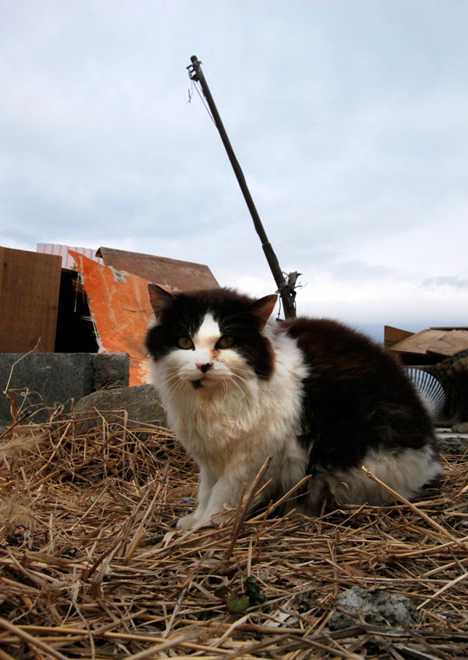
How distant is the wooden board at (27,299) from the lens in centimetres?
464

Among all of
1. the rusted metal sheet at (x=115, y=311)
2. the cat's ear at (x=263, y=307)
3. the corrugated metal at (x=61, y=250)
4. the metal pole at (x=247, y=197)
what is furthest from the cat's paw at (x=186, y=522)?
the corrugated metal at (x=61, y=250)

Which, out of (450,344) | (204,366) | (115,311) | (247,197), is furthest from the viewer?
(247,197)

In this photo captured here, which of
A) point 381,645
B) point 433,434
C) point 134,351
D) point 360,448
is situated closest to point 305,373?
point 360,448

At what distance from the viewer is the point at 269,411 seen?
1.91m

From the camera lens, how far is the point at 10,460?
241 centimetres

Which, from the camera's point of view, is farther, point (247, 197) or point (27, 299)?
point (247, 197)

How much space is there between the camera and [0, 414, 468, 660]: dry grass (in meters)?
1.00

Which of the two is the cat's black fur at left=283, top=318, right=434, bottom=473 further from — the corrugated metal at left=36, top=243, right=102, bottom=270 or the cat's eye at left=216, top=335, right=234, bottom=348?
the corrugated metal at left=36, top=243, right=102, bottom=270

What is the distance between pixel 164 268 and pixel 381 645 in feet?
20.6

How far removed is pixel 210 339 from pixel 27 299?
3.35 metres

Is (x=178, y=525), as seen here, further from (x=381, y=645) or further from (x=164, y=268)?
(x=164, y=268)

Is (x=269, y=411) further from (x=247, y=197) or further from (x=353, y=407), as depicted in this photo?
(x=247, y=197)

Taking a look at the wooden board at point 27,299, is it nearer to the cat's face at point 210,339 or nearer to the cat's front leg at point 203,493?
the cat's face at point 210,339

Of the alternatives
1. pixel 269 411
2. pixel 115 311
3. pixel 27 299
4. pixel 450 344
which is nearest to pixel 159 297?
pixel 269 411
